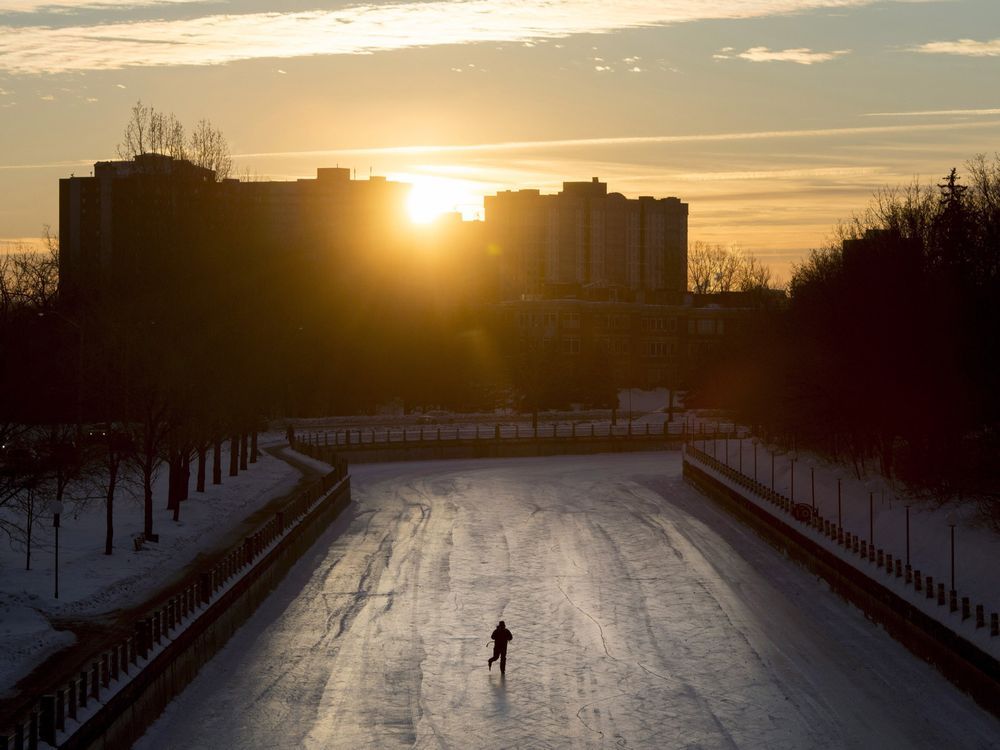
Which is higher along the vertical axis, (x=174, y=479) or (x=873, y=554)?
(x=174, y=479)

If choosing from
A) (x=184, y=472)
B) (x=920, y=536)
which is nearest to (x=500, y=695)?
(x=920, y=536)

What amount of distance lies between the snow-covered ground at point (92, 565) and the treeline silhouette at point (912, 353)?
2455 cm

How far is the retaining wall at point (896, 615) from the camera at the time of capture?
2869 centimetres

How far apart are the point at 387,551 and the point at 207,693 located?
67.6ft

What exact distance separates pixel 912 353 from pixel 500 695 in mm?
31874

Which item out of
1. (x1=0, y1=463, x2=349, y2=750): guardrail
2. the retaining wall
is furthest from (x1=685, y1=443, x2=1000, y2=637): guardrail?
(x1=0, y1=463, x2=349, y2=750): guardrail

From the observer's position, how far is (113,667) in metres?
24.7

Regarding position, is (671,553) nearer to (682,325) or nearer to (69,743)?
(69,743)

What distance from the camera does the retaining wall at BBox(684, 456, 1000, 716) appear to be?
28688mm

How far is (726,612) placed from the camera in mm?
38812

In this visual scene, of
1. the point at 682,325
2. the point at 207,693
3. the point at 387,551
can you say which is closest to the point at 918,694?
the point at 207,693

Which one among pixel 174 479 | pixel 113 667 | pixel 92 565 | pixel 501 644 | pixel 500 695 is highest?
pixel 174 479

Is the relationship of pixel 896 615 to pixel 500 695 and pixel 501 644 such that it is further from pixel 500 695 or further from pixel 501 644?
pixel 500 695

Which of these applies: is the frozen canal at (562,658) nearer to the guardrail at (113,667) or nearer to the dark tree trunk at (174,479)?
the guardrail at (113,667)
